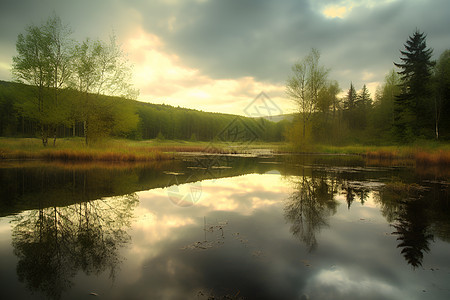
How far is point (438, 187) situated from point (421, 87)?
2906 cm

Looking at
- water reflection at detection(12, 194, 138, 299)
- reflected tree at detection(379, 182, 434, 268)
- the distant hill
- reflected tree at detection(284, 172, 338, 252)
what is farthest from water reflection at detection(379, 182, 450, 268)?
the distant hill

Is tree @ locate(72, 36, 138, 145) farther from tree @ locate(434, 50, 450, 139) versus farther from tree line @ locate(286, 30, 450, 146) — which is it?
tree @ locate(434, 50, 450, 139)

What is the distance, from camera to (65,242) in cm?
388

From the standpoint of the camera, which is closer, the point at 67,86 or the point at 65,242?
the point at 65,242

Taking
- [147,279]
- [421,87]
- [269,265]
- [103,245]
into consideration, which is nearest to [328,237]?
[269,265]

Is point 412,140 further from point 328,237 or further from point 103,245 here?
point 103,245

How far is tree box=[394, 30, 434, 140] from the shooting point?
29.3m

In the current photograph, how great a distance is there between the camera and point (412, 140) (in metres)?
28.4

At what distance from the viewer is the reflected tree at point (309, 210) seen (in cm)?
464

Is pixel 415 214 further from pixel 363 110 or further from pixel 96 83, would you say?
pixel 363 110

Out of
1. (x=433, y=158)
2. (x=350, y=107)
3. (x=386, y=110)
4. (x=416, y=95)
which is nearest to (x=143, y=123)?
(x=350, y=107)

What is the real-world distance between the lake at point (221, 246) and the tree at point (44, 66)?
18.9m

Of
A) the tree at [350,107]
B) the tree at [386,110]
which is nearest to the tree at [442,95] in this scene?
the tree at [386,110]

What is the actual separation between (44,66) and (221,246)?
89.8 ft
